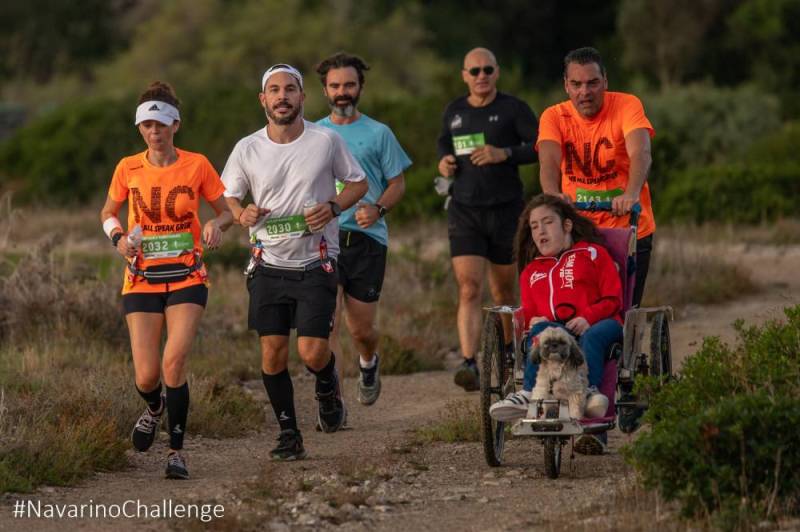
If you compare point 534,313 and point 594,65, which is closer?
point 534,313

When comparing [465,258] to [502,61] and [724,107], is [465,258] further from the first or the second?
[502,61]

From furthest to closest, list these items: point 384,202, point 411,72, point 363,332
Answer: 1. point 411,72
2. point 363,332
3. point 384,202

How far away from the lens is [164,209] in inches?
352

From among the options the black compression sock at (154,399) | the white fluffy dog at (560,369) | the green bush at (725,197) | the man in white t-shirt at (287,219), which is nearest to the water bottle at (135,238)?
the man in white t-shirt at (287,219)

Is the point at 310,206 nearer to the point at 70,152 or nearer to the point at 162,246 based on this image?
the point at 162,246

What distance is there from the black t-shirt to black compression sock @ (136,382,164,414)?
11.5 ft

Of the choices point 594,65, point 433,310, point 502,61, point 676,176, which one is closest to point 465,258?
point 594,65

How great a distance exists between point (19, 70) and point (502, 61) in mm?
14460

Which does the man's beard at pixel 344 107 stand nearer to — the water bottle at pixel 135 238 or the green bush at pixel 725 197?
the water bottle at pixel 135 238

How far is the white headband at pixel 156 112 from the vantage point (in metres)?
9.04

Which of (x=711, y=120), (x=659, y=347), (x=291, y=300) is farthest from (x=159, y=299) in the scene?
(x=711, y=120)

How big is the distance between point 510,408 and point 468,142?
13.3 feet

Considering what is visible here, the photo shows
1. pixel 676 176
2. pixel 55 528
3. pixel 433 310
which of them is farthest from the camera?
pixel 676 176

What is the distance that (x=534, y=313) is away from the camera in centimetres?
892
